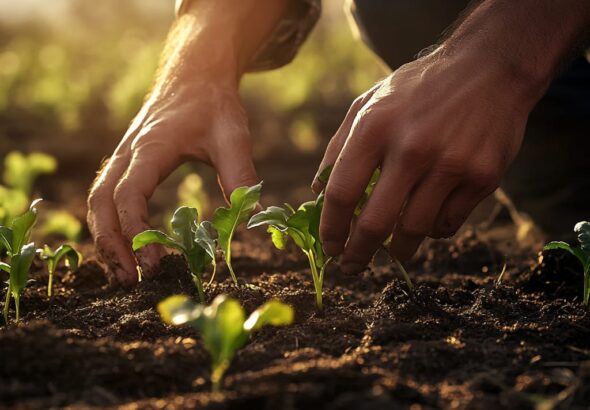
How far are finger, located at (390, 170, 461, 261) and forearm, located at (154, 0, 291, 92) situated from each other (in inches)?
47.1

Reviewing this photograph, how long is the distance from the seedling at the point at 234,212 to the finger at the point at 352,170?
0.83ft

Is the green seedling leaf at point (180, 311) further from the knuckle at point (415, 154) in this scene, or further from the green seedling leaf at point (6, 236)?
the green seedling leaf at point (6, 236)

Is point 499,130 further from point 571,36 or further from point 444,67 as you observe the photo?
point 571,36

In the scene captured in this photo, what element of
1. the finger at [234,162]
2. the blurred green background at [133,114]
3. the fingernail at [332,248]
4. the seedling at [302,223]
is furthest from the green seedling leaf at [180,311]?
the blurred green background at [133,114]

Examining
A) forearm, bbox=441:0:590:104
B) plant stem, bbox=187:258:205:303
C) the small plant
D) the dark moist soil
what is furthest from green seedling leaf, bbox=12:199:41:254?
forearm, bbox=441:0:590:104

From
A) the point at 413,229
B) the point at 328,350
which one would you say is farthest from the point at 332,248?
the point at 328,350

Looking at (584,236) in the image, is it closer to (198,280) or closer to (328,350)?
(328,350)

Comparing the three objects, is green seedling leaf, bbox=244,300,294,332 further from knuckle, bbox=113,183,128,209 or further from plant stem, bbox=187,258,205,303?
knuckle, bbox=113,183,128,209

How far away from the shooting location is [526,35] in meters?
2.05

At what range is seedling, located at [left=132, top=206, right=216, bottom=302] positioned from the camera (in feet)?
7.03

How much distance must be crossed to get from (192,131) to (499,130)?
1.18 m

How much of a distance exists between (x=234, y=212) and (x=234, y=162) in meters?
0.41

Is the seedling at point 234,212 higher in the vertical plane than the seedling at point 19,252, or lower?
lower

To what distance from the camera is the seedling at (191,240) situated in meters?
2.14
